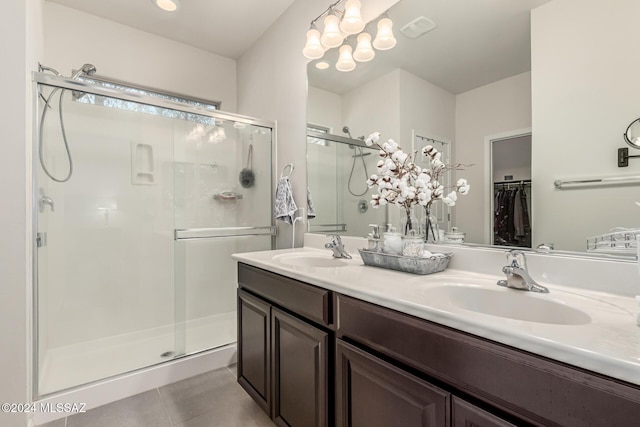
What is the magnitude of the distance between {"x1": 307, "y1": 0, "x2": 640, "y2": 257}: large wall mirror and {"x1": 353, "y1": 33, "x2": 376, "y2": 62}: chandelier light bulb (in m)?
0.15

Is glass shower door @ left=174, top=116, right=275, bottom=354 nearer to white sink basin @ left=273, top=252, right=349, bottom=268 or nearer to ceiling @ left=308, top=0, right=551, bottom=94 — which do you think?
white sink basin @ left=273, top=252, right=349, bottom=268

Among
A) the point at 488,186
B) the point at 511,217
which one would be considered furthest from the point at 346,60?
the point at 511,217

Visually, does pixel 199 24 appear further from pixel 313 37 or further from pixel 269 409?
pixel 269 409

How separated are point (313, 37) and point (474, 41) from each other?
1.04 meters

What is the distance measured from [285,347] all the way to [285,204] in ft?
3.71

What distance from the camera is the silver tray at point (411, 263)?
1.17 metres

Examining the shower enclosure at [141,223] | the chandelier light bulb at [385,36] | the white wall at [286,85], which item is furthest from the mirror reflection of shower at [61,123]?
the chandelier light bulb at [385,36]

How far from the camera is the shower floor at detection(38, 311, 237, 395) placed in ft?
5.92

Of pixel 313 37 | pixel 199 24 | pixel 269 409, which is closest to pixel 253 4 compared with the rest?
pixel 199 24

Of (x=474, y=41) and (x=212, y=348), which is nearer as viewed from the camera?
(x=474, y=41)

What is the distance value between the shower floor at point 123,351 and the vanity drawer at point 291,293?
102cm

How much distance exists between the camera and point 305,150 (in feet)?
7.24

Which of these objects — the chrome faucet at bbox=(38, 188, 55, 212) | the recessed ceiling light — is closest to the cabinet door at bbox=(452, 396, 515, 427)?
the chrome faucet at bbox=(38, 188, 55, 212)

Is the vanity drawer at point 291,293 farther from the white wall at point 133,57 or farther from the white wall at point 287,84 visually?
the white wall at point 133,57
